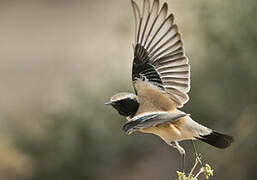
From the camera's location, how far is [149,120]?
3854 mm

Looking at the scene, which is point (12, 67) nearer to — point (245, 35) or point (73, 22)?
point (73, 22)

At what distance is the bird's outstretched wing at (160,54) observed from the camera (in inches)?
171

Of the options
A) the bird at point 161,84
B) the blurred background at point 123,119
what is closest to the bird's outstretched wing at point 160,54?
the bird at point 161,84

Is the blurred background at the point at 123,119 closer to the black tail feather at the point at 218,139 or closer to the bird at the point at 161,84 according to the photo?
the bird at the point at 161,84

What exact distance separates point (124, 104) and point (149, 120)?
1.19 ft

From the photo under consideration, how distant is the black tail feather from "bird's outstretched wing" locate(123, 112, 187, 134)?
0.75 feet

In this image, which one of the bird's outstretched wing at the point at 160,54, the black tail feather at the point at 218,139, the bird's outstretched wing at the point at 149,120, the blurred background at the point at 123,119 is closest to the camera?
the bird's outstretched wing at the point at 149,120

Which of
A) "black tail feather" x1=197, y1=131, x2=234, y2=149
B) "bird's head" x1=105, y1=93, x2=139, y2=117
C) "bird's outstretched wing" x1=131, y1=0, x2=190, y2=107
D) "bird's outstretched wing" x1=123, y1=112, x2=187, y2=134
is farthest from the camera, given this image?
"bird's outstretched wing" x1=131, y1=0, x2=190, y2=107

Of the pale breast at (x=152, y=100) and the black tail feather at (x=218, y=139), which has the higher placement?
the pale breast at (x=152, y=100)

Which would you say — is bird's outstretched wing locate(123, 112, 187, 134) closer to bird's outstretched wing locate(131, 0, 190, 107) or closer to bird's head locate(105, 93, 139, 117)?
bird's head locate(105, 93, 139, 117)

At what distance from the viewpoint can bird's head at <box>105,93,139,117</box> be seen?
4.17 metres

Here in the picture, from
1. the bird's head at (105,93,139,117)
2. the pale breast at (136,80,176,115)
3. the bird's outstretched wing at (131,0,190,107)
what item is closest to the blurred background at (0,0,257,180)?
the bird's outstretched wing at (131,0,190,107)

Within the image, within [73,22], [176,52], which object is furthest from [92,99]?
[73,22]

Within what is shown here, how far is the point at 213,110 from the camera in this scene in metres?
8.24
